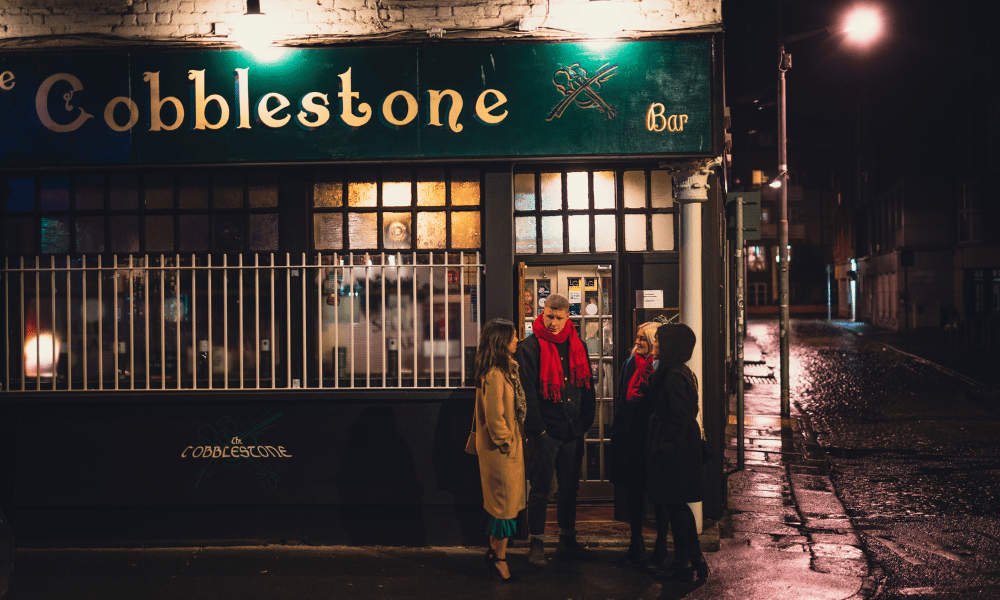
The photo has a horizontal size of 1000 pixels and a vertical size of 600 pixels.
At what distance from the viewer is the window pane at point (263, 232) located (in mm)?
7188

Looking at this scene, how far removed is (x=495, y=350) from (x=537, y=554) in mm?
1505

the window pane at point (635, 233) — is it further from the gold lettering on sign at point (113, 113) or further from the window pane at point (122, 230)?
the window pane at point (122, 230)

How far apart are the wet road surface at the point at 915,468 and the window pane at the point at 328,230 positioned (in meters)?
4.86

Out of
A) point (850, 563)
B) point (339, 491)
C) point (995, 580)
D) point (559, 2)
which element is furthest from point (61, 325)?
point (995, 580)

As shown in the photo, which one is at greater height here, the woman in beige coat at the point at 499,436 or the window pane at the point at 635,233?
the window pane at the point at 635,233

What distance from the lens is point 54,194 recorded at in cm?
720

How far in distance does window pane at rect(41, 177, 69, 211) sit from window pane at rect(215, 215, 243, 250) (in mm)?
1323

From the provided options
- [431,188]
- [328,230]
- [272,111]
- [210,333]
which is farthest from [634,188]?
[210,333]

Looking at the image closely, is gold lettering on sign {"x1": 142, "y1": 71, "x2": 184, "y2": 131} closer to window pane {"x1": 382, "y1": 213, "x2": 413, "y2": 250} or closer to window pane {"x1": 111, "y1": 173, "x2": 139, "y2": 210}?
window pane {"x1": 111, "y1": 173, "x2": 139, "y2": 210}

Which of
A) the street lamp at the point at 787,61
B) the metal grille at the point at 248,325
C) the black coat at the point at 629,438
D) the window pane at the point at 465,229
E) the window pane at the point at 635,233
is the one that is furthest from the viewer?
the street lamp at the point at 787,61

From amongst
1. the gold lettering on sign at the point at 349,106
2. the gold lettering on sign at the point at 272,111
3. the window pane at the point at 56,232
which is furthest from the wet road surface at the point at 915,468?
the window pane at the point at 56,232

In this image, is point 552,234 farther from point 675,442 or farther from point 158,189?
point 158,189

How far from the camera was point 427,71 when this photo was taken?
660cm

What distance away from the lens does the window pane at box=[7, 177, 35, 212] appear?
718 centimetres
